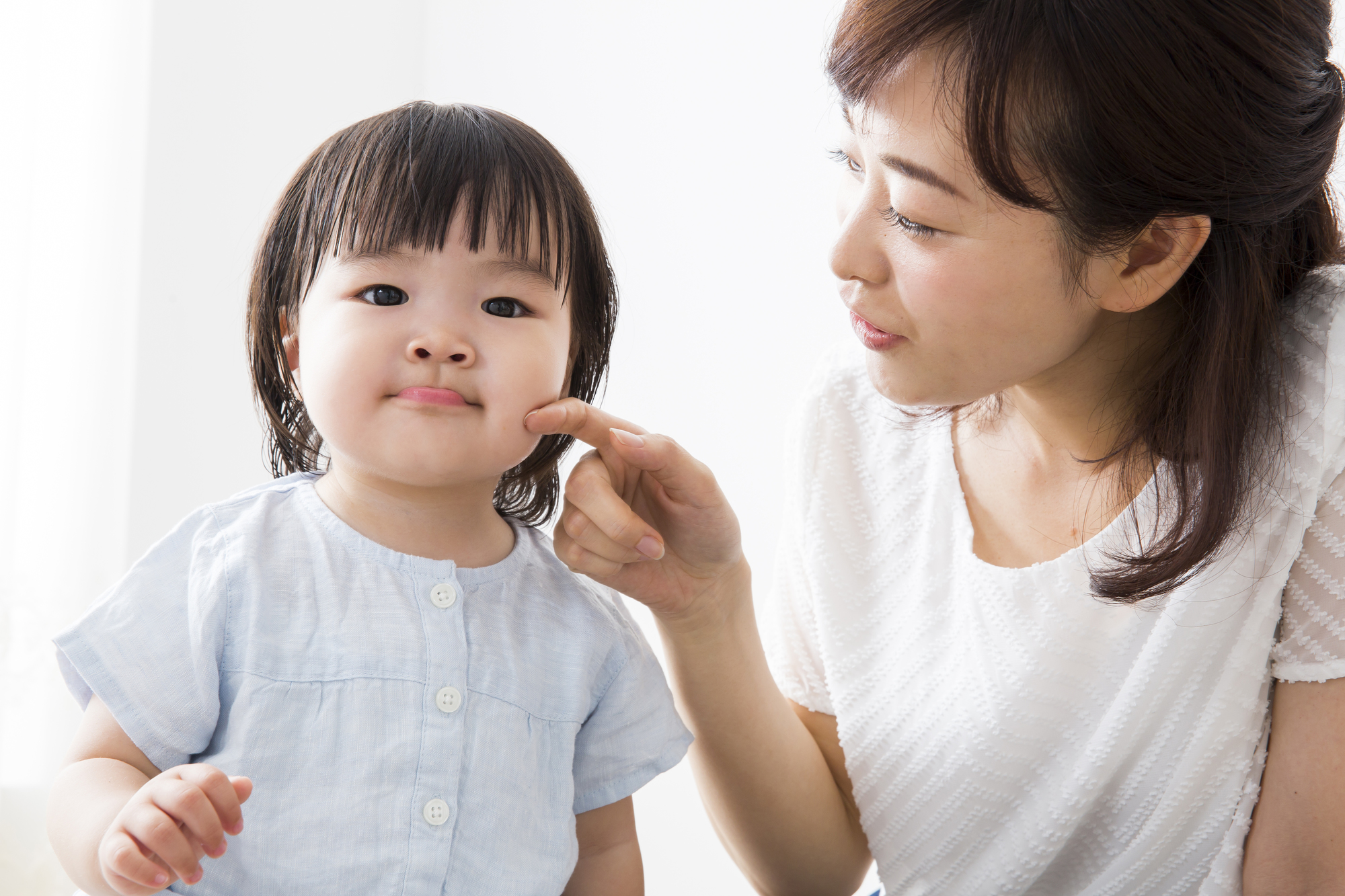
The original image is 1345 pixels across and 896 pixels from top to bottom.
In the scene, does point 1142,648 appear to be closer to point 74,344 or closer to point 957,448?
point 957,448

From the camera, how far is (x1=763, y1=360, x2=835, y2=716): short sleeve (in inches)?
52.0

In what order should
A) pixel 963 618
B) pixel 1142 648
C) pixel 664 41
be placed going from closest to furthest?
pixel 1142 648, pixel 963 618, pixel 664 41

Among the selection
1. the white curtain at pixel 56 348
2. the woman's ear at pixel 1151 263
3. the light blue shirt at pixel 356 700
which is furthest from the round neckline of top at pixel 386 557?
the white curtain at pixel 56 348

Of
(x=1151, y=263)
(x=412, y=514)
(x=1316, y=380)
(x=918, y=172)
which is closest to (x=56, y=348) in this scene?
(x=412, y=514)

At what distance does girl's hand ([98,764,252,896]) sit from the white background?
138cm

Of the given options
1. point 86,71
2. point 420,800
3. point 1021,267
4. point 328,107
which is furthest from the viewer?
point 328,107

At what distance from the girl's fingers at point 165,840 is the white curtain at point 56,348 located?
4.68 ft

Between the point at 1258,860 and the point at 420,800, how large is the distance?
757mm

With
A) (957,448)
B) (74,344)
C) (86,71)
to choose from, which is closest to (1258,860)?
(957,448)

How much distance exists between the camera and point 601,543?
96 cm

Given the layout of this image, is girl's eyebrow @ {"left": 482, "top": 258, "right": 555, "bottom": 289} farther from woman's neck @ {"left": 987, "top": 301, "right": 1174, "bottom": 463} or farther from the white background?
the white background

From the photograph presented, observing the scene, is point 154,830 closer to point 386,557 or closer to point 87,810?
point 87,810

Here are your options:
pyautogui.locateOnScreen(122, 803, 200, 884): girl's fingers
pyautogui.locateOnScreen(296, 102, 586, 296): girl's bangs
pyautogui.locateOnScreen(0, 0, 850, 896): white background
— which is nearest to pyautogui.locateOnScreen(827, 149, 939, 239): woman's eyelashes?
pyautogui.locateOnScreen(296, 102, 586, 296): girl's bangs

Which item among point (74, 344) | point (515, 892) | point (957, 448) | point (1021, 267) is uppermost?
point (1021, 267)
